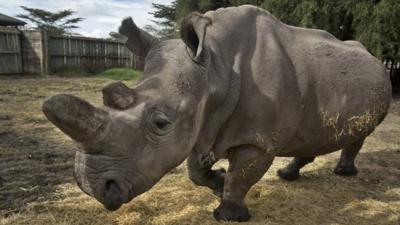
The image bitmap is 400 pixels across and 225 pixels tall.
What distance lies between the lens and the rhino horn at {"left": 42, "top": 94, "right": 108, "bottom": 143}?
210 centimetres

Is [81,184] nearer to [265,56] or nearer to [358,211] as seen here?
[265,56]

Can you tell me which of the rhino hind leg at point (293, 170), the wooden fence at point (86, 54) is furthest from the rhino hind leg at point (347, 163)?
the wooden fence at point (86, 54)

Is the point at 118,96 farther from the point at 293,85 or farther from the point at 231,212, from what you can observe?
the point at 293,85

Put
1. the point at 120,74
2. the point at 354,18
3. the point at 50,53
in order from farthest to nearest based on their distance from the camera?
1. the point at 120,74
2. the point at 50,53
3. the point at 354,18

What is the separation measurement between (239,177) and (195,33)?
1.21 meters

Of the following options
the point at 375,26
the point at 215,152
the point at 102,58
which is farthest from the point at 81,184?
the point at 102,58

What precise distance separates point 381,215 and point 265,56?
1764mm

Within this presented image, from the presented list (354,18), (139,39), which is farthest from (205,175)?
(354,18)

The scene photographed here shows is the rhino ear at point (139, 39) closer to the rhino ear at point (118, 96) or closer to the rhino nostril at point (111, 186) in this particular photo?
the rhino ear at point (118, 96)

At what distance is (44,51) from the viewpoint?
18.4 metres

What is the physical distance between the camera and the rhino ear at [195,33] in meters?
2.81

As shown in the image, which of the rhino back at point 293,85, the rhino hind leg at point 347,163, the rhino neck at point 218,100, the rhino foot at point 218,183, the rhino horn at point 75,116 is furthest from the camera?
the rhino hind leg at point 347,163

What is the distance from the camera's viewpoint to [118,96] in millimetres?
2414

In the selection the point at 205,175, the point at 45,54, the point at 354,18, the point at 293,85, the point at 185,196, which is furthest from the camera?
the point at 45,54
